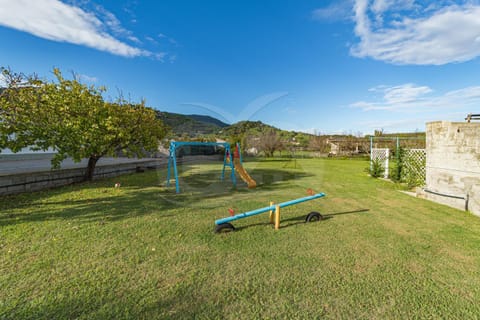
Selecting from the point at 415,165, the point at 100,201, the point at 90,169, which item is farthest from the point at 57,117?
the point at 415,165

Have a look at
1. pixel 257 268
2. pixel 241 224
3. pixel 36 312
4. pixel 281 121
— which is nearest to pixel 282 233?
pixel 241 224

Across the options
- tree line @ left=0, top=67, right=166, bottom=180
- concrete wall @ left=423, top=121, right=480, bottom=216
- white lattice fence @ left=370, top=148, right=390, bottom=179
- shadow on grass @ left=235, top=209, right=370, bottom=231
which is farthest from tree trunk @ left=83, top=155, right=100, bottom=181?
white lattice fence @ left=370, top=148, right=390, bottom=179

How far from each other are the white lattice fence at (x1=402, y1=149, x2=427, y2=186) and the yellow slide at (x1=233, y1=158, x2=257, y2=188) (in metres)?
5.80

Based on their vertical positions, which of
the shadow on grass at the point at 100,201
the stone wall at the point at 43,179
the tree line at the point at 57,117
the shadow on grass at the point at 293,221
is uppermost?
the tree line at the point at 57,117

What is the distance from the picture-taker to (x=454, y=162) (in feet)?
16.4

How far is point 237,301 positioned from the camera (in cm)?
197

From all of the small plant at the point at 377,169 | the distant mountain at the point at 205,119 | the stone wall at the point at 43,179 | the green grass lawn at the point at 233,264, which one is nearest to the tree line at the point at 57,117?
the stone wall at the point at 43,179

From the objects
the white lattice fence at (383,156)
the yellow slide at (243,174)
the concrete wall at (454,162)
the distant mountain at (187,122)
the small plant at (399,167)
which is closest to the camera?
the concrete wall at (454,162)

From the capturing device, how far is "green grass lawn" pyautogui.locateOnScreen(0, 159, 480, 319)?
190 centimetres

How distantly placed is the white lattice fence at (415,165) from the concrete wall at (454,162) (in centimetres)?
219

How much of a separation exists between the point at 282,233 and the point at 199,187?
4428mm

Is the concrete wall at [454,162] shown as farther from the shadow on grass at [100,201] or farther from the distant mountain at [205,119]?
the distant mountain at [205,119]

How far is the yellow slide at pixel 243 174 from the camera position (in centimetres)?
771

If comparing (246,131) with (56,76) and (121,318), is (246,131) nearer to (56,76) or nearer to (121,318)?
(56,76)
